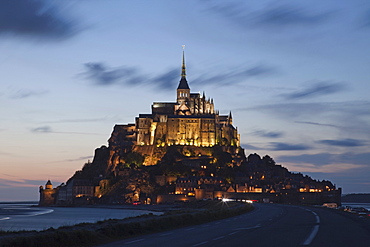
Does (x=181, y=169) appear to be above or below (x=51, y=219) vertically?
above

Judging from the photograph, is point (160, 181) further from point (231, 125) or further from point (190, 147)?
point (231, 125)

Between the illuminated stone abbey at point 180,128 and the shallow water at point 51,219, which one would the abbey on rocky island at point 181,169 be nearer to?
the illuminated stone abbey at point 180,128

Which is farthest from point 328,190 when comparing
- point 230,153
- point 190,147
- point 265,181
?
point 190,147

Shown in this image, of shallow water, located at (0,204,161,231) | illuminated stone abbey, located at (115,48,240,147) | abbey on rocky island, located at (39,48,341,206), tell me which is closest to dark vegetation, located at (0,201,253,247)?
shallow water, located at (0,204,161,231)

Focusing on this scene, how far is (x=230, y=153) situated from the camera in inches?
7008

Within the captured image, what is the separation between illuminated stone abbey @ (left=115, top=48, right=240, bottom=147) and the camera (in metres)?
179

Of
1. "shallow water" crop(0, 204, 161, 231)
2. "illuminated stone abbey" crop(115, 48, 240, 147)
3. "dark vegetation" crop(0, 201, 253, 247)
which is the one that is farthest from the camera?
"illuminated stone abbey" crop(115, 48, 240, 147)

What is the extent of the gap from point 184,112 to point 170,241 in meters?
164

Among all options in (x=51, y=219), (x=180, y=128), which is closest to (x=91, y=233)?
(x=51, y=219)

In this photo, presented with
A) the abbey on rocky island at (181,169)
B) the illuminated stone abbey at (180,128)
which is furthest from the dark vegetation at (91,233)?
the illuminated stone abbey at (180,128)

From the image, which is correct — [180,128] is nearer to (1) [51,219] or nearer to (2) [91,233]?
(1) [51,219]

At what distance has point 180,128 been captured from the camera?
17912 centimetres

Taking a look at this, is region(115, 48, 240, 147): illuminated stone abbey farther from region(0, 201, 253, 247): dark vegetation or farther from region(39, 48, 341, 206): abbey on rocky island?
region(0, 201, 253, 247): dark vegetation

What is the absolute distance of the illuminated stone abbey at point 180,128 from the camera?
17888 centimetres
